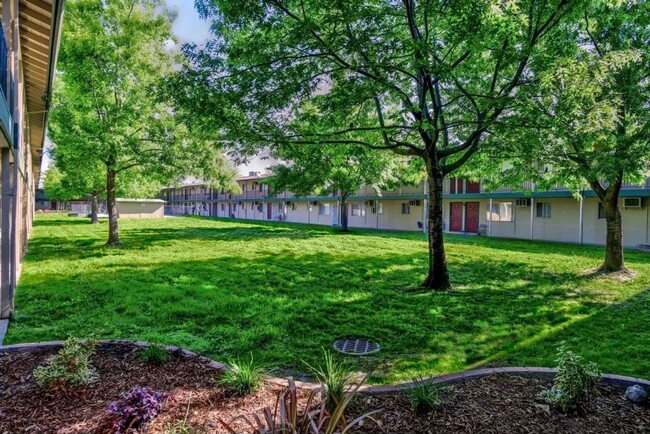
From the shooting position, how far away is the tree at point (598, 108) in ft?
20.2

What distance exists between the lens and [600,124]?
6.45 meters

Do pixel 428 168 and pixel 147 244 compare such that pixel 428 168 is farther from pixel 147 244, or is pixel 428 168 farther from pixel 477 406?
pixel 147 244

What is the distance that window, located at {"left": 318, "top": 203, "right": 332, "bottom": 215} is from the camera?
35594 millimetres

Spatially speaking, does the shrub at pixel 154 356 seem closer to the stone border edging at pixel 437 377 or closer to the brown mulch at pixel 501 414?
the stone border edging at pixel 437 377

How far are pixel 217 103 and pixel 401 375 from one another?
5.51 meters

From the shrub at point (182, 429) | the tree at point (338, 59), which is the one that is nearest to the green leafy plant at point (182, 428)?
the shrub at point (182, 429)

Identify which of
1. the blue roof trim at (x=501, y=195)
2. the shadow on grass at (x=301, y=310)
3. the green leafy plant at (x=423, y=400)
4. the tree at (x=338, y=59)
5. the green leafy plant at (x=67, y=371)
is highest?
the tree at (x=338, y=59)

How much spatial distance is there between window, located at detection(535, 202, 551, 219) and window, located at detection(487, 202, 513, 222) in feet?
5.11

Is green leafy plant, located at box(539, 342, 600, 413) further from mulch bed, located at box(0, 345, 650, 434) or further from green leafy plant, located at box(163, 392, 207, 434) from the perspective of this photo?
green leafy plant, located at box(163, 392, 207, 434)

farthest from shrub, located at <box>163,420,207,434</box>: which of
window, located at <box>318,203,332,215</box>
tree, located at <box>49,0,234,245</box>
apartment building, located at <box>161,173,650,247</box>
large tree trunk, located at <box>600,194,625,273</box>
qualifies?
window, located at <box>318,203,332,215</box>

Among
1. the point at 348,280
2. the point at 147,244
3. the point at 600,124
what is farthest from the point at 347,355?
the point at 147,244

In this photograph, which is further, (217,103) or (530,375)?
(217,103)

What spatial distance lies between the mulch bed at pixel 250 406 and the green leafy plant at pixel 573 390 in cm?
8

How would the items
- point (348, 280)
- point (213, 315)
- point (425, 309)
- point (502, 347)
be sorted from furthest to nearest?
point (348, 280), point (425, 309), point (213, 315), point (502, 347)
